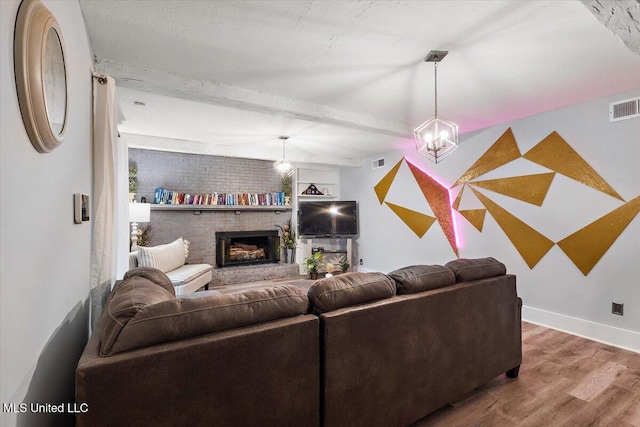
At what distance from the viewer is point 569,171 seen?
313cm

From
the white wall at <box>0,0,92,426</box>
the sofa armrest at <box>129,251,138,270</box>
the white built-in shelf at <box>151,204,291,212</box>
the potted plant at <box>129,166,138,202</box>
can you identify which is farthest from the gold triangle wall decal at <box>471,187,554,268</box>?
the potted plant at <box>129,166,138,202</box>

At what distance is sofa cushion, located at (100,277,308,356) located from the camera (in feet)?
3.29

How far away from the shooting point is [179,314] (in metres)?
1.10

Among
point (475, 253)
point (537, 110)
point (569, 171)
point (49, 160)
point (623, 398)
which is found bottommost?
point (623, 398)

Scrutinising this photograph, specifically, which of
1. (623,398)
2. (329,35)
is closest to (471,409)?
(623,398)

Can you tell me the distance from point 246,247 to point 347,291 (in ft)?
15.0

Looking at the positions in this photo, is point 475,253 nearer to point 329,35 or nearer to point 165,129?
point 329,35

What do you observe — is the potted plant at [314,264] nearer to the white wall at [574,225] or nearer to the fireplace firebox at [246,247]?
the fireplace firebox at [246,247]

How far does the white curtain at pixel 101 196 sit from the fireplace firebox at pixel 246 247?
3409 mm

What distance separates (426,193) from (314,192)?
249 cm

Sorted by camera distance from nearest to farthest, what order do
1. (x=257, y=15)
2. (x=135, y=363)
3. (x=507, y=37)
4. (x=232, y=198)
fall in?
(x=135, y=363), (x=257, y=15), (x=507, y=37), (x=232, y=198)

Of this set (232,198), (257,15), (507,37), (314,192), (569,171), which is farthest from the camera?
(314,192)

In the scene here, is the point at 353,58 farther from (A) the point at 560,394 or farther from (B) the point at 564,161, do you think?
(A) the point at 560,394

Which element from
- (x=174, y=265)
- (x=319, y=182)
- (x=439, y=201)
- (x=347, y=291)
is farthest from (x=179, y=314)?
(x=319, y=182)
